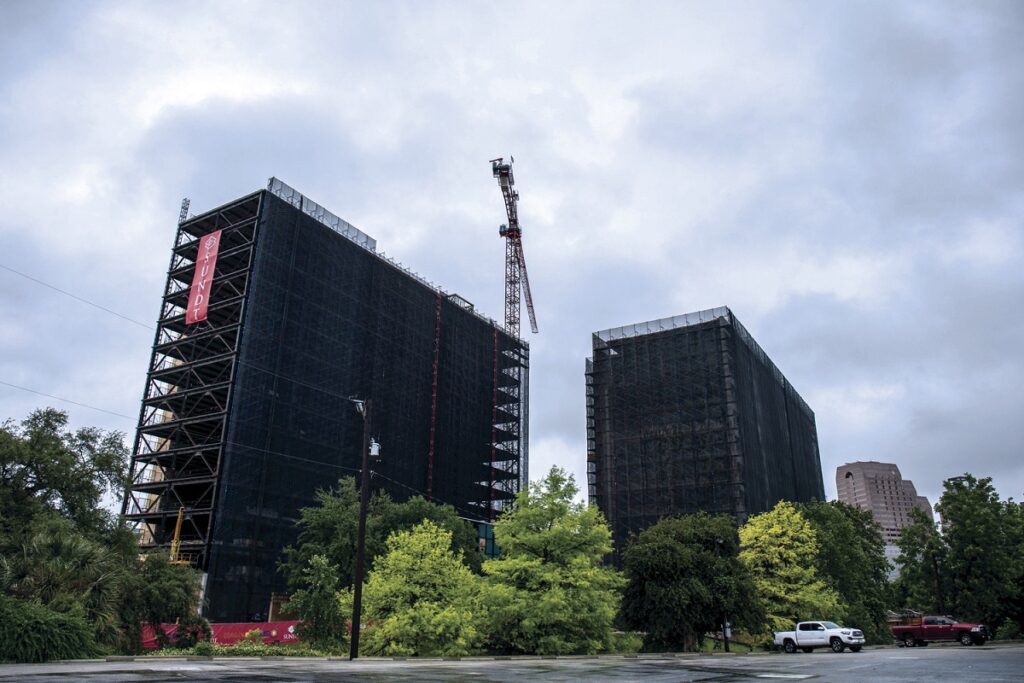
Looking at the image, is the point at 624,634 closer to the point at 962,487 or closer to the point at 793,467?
the point at 962,487

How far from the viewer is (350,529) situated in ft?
169

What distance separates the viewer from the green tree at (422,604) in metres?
30.4

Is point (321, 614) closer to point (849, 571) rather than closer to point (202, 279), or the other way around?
point (849, 571)

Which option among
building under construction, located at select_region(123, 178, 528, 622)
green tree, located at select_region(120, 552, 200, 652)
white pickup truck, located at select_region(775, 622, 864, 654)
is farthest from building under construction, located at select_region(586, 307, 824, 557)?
green tree, located at select_region(120, 552, 200, 652)

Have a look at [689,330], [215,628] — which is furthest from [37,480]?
[689,330]

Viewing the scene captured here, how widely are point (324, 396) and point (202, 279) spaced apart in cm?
1670

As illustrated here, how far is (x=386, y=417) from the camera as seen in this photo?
81.2 metres

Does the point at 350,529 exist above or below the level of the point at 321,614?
above

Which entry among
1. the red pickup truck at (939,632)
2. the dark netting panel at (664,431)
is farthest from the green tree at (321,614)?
the dark netting panel at (664,431)

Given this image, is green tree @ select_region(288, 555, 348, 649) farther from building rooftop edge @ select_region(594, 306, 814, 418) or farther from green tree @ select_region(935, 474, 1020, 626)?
building rooftop edge @ select_region(594, 306, 814, 418)

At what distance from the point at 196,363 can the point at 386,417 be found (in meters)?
21.8

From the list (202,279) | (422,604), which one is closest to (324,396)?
(202,279)

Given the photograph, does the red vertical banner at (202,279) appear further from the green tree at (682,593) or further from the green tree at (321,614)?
the green tree at (682,593)

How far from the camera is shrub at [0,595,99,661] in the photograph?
17.9 meters
